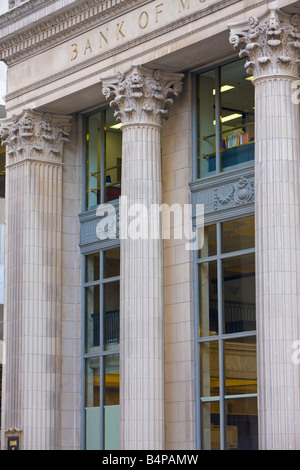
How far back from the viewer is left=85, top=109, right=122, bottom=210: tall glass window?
29.3 m

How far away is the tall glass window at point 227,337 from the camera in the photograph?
2442 centimetres

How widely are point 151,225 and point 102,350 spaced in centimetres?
444

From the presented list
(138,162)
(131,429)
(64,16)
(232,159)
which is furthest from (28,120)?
(131,429)

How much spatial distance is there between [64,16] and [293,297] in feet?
37.2

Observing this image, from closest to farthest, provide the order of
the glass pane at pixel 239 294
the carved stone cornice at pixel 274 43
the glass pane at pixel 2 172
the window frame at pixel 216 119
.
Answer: the carved stone cornice at pixel 274 43
the glass pane at pixel 239 294
the window frame at pixel 216 119
the glass pane at pixel 2 172

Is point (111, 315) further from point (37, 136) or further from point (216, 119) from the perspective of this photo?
point (216, 119)

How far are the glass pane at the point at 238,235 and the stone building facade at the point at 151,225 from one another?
45mm

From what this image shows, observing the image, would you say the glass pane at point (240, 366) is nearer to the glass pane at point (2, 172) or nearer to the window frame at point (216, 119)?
the window frame at point (216, 119)

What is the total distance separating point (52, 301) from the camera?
96.1 ft

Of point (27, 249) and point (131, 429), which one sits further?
point (27, 249)

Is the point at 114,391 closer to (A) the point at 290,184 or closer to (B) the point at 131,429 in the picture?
(B) the point at 131,429

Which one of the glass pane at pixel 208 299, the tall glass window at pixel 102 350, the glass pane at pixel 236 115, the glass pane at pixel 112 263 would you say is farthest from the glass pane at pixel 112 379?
the glass pane at pixel 236 115

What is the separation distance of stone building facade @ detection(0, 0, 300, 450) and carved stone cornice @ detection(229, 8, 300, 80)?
0.04m

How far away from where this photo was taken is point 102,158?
29547mm
